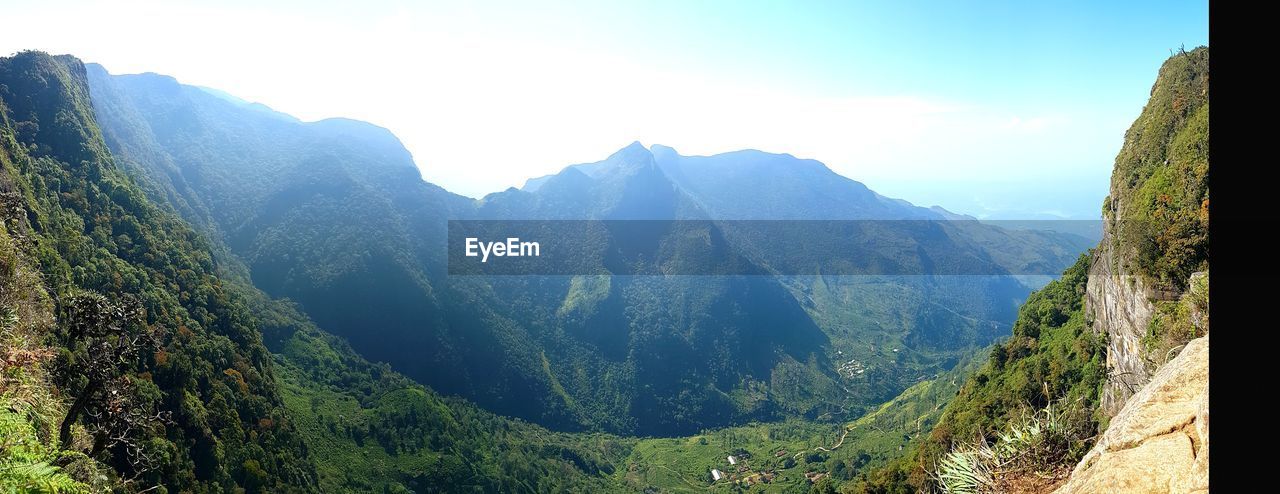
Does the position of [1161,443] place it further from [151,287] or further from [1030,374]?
[151,287]

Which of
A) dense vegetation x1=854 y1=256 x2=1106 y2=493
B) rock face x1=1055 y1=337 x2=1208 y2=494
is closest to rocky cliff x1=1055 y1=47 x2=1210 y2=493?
rock face x1=1055 y1=337 x2=1208 y2=494

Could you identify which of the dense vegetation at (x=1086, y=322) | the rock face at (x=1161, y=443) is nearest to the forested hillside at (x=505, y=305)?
the dense vegetation at (x=1086, y=322)

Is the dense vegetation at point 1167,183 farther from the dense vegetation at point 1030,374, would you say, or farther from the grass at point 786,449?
the grass at point 786,449

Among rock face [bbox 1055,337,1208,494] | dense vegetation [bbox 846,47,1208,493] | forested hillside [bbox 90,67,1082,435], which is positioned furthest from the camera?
forested hillside [bbox 90,67,1082,435]

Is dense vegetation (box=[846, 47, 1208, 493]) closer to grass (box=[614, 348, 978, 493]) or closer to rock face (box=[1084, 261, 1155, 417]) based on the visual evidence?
rock face (box=[1084, 261, 1155, 417])

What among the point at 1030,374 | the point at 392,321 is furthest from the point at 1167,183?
the point at 392,321

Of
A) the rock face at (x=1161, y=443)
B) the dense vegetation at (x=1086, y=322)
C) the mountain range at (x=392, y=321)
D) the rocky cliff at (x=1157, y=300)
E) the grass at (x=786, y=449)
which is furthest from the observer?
the grass at (x=786, y=449)

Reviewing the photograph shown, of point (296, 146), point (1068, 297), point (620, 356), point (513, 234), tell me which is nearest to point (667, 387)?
point (620, 356)
